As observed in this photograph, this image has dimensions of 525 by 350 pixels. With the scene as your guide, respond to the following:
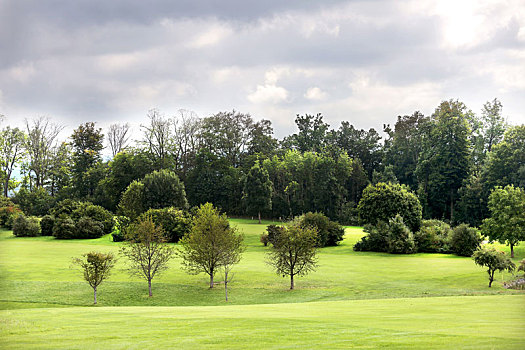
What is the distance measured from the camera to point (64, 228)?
5334 centimetres

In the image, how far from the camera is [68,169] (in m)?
77.1

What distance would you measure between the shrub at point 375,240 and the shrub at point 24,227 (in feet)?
136

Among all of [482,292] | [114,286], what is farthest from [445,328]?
[114,286]

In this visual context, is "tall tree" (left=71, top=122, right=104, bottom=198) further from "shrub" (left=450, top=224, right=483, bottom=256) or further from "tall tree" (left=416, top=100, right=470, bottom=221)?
"shrub" (left=450, top=224, right=483, bottom=256)

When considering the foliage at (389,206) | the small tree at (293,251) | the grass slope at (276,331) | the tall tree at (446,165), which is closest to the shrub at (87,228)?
the foliage at (389,206)

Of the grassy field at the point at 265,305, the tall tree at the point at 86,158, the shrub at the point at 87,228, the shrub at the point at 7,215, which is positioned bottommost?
the grassy field at the point at 265,305

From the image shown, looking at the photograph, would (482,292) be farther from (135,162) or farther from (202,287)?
(135,162)

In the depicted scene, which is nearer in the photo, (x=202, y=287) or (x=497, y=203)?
(x=202, y=287)

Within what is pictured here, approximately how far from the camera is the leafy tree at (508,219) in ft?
120

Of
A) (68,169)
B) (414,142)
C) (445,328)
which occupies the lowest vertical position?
(445,328)

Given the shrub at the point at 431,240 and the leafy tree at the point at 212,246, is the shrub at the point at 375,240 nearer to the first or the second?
the shrub at the point at 431,240

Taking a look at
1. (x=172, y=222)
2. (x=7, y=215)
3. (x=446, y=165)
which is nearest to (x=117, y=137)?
(x=7, y=215)

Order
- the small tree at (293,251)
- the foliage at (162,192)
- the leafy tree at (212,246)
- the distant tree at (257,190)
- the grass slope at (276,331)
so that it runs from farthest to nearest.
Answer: the distant tree at (257,190) → the foliage at (162,192) → the leafy tree at (212,246) → the small tree at (293,251) → the grass slope at (276,331)

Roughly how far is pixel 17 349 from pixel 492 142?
82.1 metres
